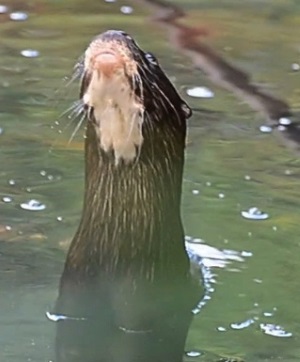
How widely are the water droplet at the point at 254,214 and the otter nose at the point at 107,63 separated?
3.44ft

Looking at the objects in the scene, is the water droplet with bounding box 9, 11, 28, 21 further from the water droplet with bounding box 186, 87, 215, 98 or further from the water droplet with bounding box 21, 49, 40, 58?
the water droplet with bounding box 186, 87, 215, 98

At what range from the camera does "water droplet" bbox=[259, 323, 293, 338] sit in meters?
3.30

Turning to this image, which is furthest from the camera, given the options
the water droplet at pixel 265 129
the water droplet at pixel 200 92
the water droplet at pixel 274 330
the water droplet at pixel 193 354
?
the water droplet at pixel 200 92

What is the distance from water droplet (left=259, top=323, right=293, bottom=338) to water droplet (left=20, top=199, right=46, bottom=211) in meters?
0.93

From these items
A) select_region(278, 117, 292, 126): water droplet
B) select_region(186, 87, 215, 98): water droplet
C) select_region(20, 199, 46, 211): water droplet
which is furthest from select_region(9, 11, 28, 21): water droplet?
select_region(20, 199, 46, 211): water droplet

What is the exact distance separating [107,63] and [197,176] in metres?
1.29

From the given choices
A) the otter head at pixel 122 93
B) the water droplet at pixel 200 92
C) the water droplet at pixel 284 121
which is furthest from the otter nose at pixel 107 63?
the water droplet at pixel 200 92

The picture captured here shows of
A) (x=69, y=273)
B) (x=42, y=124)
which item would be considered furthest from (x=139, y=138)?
(x=42, y=124)

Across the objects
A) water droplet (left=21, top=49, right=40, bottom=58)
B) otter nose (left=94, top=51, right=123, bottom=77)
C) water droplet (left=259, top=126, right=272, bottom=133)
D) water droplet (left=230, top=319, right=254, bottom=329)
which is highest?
otter nose (left=94, top=51, right=123, bottom=77)

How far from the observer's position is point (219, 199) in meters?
4.11

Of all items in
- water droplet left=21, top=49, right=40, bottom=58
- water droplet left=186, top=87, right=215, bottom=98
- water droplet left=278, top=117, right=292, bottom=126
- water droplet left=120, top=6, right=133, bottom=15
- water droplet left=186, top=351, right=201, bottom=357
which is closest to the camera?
water droplet left=186, top=351, right=201, bottom=357

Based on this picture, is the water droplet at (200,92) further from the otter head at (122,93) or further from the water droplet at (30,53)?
the otter head at (122,93)

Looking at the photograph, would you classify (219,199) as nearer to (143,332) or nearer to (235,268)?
(235,268)

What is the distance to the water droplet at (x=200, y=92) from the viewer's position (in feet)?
17.0
